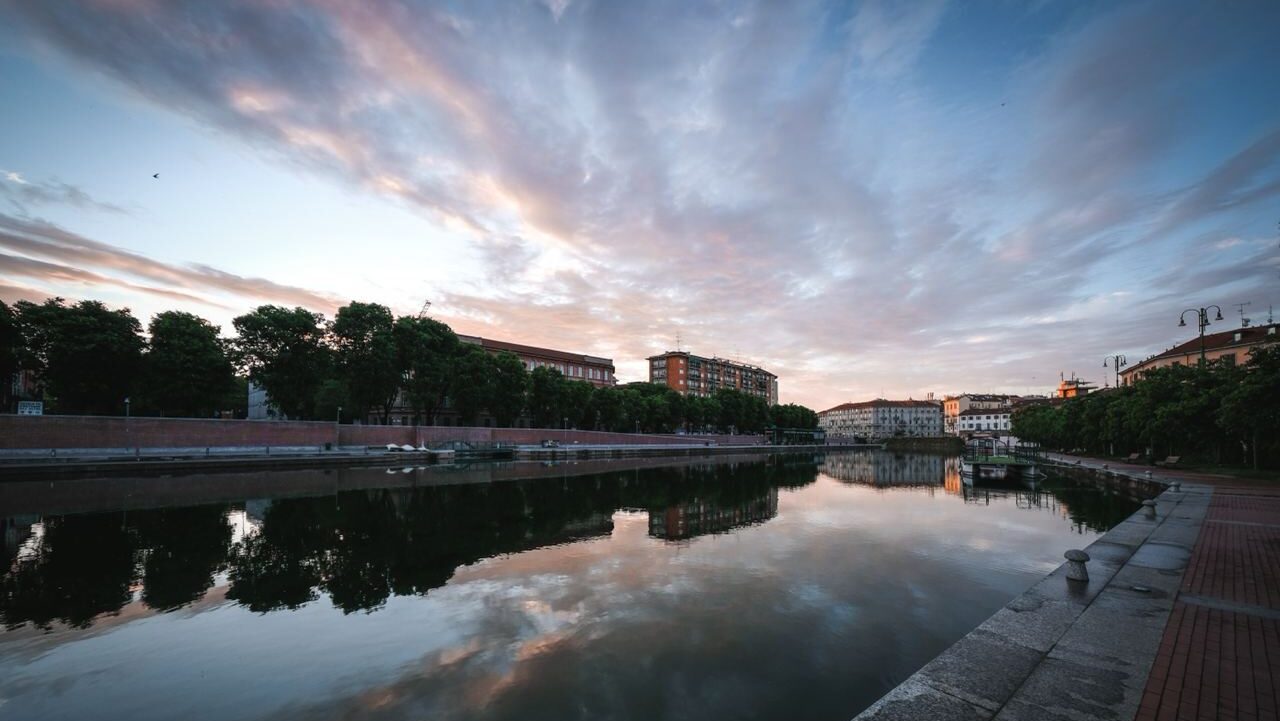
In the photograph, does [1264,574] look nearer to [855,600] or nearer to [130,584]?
[855,600]

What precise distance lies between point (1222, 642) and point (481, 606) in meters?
11.8

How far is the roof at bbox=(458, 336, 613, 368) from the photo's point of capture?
3947 inches

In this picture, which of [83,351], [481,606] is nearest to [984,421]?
[481,606]

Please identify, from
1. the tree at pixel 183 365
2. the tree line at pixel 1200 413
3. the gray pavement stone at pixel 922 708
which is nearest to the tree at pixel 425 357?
the tree at pixel 183 365

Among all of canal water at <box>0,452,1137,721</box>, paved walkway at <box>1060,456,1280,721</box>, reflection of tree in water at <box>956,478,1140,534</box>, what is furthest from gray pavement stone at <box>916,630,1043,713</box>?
reflection of tree in water at <box>956,478,1140,534</box>

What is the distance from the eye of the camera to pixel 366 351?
5900 centimetres

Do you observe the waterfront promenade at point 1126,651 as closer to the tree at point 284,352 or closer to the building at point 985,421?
the tree at point 284,352

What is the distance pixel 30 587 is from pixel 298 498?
14.8 meters

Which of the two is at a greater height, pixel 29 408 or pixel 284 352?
pixel 284 352

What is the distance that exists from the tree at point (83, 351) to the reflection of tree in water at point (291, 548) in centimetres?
3824

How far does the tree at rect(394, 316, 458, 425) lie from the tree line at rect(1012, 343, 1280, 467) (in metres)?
63.5

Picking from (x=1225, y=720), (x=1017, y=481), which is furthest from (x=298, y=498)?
(x=1017, y=481)

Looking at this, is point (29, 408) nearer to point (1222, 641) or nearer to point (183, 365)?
point (183, 365)

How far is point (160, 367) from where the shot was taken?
5066 cm
